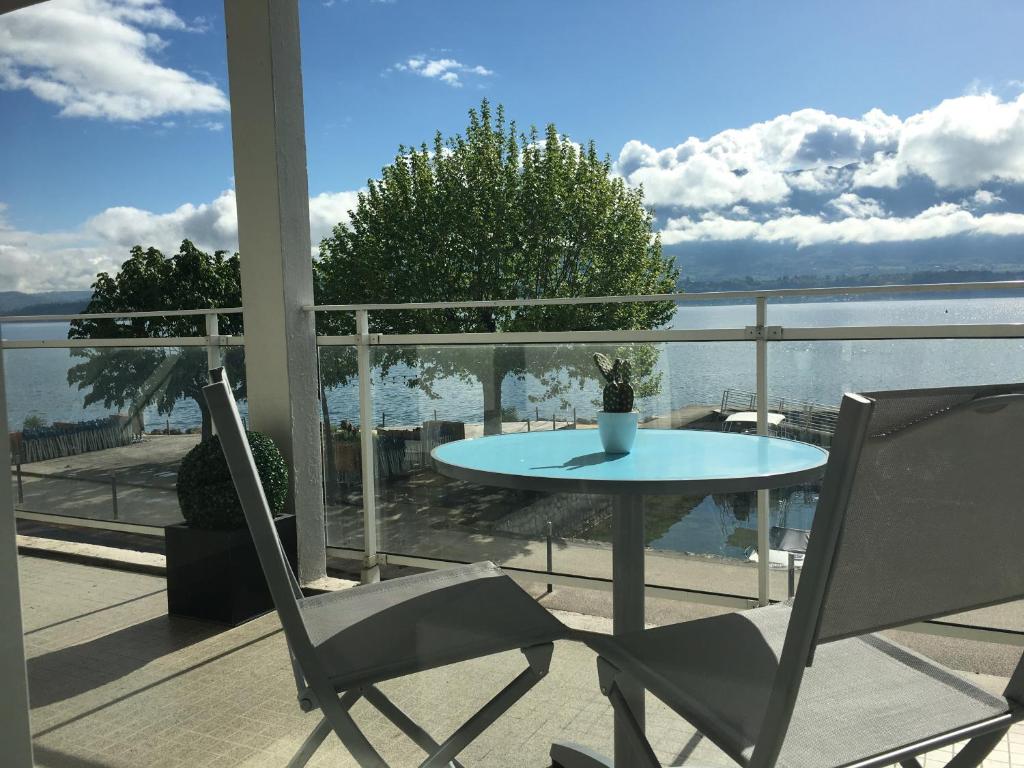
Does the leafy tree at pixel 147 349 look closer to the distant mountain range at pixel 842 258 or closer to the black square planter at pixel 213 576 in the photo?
the black square planter at pixel 213 576

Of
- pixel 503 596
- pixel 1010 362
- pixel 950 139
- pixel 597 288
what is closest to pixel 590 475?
pixel 503 596

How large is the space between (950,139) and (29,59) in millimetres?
68105

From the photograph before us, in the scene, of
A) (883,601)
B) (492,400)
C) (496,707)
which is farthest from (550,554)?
(883,601)

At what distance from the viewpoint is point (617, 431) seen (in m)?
1.77

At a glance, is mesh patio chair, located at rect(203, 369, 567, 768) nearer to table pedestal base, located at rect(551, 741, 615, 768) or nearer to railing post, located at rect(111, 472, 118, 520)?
table pedestal base, located at rect(551, 741, 615, 768)

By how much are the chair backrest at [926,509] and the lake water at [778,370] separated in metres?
0.91

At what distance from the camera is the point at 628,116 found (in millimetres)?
59344

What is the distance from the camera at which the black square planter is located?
9.11 ft

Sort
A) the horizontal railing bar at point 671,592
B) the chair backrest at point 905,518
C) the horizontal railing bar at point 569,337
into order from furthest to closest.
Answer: the horizontal railing bar at point 569,337, the horizontal railing bar at point 671,592, the chair backrest at point 905,518

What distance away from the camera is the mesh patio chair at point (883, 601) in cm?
86

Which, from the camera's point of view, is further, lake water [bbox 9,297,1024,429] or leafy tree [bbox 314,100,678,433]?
leafy tree [bbox 314,100,678,433]

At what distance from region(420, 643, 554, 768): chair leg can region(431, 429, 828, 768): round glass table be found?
15 cm

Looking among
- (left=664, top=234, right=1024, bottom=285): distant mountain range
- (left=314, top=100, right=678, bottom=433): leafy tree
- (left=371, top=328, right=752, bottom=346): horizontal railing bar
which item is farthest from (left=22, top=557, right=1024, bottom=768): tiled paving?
(left=664, top=234, right=1024, bottom=285): distant mountain range

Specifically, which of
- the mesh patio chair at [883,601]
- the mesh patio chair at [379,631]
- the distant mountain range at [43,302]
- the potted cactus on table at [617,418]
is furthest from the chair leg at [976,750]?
the distant mountain range at [43,302]
